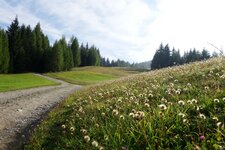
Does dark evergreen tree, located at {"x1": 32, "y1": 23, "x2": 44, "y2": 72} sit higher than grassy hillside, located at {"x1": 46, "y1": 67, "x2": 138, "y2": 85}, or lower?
higher

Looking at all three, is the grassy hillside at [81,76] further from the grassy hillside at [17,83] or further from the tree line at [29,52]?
the grassy hillside at [17,83]

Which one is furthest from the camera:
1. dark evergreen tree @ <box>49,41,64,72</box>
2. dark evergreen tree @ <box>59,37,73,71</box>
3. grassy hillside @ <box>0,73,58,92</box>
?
dark evergreen tree @ <box>59,37,73,71</box>

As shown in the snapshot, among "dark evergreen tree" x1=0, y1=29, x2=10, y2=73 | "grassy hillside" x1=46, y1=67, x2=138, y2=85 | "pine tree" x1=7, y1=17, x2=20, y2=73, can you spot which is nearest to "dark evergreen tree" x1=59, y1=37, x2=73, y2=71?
"grassy hillside" x1=46, y1=67, x2=138, y2=85

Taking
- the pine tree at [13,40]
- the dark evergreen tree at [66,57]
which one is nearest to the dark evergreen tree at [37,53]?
the pine tree at [13,40]

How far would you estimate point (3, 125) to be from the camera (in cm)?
1302

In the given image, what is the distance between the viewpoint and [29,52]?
287 ft

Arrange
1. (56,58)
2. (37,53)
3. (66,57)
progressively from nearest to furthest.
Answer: (37,53) → (56,58) → (66,57)

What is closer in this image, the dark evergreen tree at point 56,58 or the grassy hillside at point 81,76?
the grassy hillside at point 81,76

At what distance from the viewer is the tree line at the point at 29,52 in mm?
78375

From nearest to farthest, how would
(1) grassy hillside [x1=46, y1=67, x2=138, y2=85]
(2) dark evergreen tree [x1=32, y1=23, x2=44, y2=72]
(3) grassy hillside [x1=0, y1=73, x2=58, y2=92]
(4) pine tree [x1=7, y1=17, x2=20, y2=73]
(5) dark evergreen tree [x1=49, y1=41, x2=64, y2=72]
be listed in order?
A: (3) grassy hillside [x1=0, y1=73, x2=58, y2=92] < (1) grassy hillside [x1=46, y1=67, x2=138, y2=85] < (4) pine tree [x1=7, y1=17, x2=20, y2=73] < (2) dark evergreen tree [x1=32, y1=23, x2=44, y2=72] < (5) dark evergreen tree [x1=49, y1=41, x2=64, y2=72]

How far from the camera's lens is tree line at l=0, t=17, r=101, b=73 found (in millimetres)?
78375

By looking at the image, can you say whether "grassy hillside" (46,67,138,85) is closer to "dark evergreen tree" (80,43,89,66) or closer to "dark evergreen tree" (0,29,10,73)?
"dark evergreen tree" (0,29,10,73)

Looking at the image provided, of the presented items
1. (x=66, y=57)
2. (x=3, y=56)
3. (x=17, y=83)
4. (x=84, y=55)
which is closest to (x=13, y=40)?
(x=3, y=56)

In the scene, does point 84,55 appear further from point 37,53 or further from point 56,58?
point 37,53
